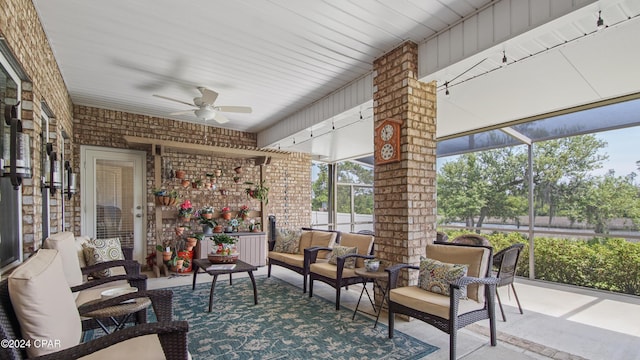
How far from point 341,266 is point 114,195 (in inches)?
181

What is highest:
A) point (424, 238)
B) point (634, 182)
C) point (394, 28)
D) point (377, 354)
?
point (394, 28)

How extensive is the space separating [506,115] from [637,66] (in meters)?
1.62

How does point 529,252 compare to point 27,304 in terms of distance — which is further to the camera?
point 529,252

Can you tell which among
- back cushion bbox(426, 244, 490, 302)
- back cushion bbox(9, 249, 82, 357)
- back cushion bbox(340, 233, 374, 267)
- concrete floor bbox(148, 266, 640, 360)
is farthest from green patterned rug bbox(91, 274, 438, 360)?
back cushion bbox(9, 249, 82, 357)

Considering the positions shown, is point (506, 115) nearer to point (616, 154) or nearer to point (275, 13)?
point (616, 154)

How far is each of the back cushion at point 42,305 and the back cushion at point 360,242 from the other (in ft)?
10.2

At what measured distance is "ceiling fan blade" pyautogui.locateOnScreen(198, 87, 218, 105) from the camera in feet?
14.2

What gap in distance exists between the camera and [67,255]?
2.88 metres

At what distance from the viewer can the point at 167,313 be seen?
225 centimetres

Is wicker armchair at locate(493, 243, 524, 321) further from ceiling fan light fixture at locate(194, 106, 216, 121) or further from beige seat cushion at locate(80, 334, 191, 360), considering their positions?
ceiling fan light fixture at locate(194, 106, 216, 121)

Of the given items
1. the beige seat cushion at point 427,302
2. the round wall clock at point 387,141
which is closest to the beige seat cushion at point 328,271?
the beige seat cushion at point 427,302

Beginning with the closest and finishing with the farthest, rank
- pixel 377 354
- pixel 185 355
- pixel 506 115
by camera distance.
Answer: pixel 185 355 < pixel 377 354 < pixel 506 115

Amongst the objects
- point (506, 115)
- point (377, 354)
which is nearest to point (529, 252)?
point (506, 115)

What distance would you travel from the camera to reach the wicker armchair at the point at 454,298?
8.39 ft
